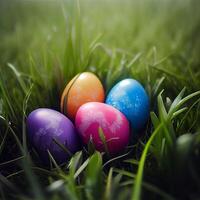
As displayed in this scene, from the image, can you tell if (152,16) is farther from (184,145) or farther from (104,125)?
(184,145)

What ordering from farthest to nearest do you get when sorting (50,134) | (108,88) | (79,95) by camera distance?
(108,88), (79,95), (50,134)

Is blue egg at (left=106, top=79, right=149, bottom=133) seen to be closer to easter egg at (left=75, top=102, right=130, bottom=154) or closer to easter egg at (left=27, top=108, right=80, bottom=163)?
easter egg at (left=75, top=102, right=130, bottom=154)

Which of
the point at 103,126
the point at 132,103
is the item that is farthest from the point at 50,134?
the point at 132,103

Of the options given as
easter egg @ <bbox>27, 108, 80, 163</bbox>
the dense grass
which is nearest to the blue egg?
the dense grass

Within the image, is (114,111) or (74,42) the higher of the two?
(74,42)

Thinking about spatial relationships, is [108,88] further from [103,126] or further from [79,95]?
[103,126]

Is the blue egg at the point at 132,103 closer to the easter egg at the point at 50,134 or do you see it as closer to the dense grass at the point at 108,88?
the dense grass at the point at 108,88

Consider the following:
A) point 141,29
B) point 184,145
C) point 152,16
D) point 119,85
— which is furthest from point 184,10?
point 184,145
